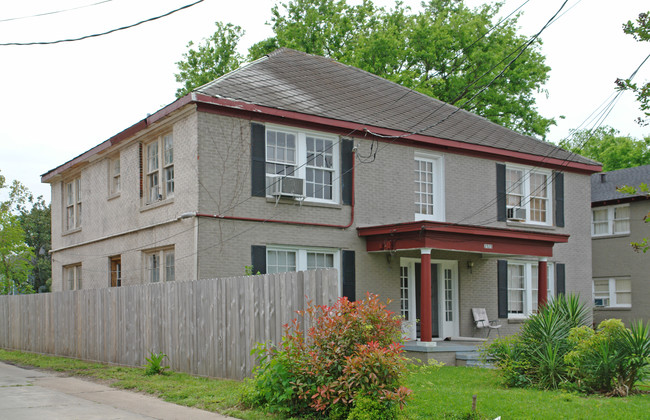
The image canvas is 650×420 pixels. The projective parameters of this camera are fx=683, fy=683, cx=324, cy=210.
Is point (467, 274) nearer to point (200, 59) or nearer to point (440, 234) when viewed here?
point (440, 234)

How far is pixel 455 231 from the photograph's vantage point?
624 inches

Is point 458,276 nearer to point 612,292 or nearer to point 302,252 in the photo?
point 302,252

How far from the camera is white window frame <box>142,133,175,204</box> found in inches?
642

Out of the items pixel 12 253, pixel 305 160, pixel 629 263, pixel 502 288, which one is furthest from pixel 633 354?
pixel 12 253

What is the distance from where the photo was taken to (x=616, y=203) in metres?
26.0

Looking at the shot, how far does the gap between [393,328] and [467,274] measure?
11.0 meters

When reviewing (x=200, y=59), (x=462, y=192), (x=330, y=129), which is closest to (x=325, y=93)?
(x=330, y=129)

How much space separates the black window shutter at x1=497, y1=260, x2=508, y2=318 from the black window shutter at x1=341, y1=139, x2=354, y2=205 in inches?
220

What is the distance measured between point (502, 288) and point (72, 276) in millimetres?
13265

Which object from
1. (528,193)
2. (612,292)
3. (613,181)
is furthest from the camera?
(613,181)

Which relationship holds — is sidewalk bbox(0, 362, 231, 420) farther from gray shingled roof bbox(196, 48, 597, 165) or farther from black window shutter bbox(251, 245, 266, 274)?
gray shingled roof bbox(196, 48, 597, 165)

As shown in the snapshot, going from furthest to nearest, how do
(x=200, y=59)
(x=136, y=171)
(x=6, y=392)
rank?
(x=200, y=59)
(x=136, y=171)
(x=6, y=392)

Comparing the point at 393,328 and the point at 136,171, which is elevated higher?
the point at 136,171

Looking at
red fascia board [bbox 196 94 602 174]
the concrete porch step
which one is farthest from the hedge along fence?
the concrete porch step
